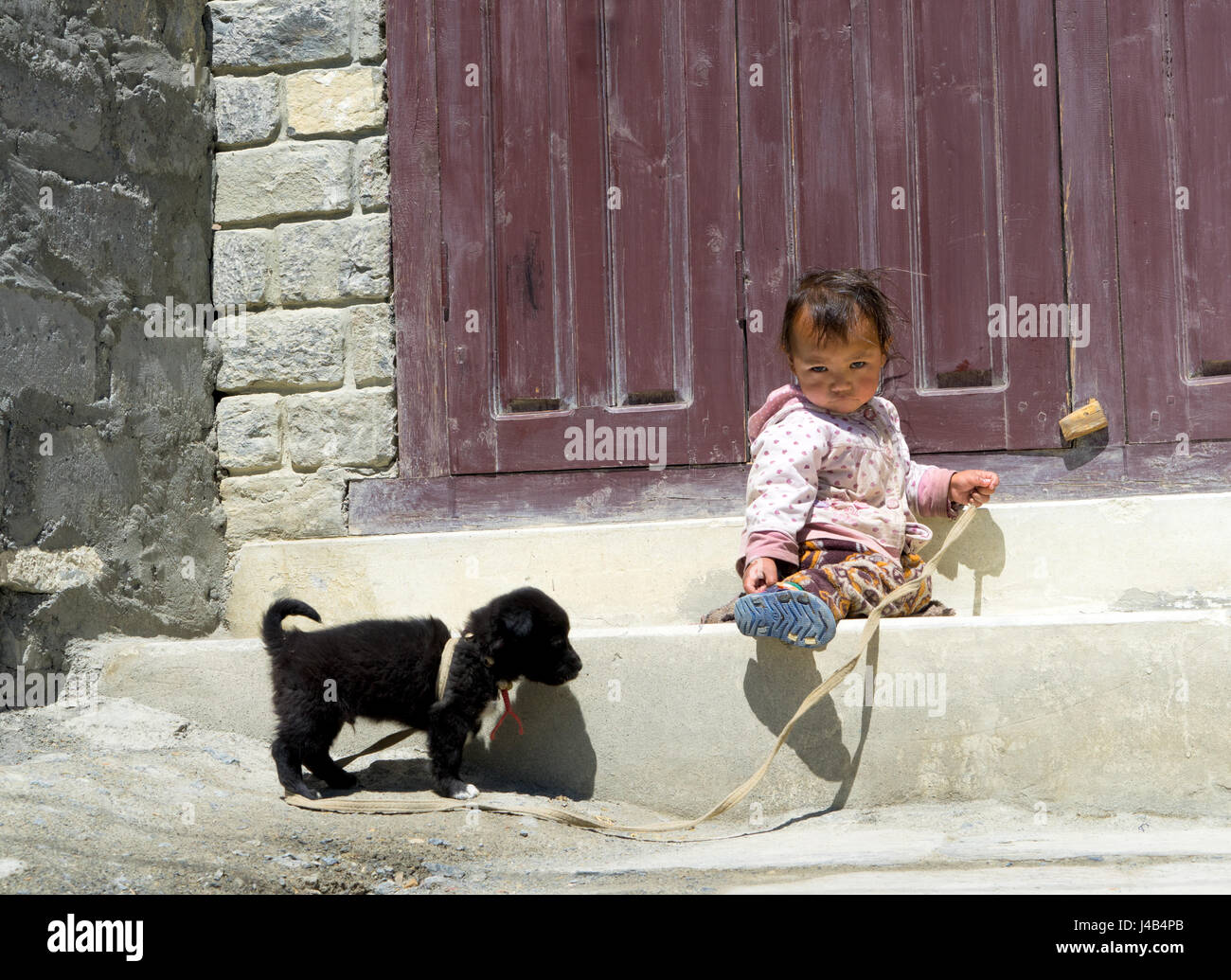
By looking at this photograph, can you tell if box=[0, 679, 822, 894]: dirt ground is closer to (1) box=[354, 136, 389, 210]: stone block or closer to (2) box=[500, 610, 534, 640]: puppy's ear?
(2) box=[500, 610, 534, 640]: puppy's ear

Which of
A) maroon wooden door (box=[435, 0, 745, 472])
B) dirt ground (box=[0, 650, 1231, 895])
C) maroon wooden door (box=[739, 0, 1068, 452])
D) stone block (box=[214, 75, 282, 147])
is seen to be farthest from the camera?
stone block (box=[214, 75, 282, 147])

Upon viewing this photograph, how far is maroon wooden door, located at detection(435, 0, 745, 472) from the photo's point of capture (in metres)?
4.23

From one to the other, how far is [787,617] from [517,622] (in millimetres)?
772

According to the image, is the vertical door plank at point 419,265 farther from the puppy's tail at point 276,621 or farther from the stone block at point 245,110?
the puppy's tail at point 276,621

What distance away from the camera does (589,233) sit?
432cm

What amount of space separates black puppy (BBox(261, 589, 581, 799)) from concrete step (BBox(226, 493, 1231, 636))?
80cm

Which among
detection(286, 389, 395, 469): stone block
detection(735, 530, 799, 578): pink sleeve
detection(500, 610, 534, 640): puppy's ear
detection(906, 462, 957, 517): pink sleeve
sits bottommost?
detection(500, 610, 534, 640): puppy's ear

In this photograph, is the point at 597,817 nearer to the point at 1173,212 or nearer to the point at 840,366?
the point at 840,366

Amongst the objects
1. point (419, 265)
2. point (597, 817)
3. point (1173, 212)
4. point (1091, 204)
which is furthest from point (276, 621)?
point (1173, 212)

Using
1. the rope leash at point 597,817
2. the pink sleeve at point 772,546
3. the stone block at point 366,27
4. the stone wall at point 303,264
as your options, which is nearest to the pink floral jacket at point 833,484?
the pink sleeve at point 772,546

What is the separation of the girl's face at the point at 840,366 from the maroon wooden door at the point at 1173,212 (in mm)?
1066

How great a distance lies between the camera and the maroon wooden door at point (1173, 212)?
12.5ft

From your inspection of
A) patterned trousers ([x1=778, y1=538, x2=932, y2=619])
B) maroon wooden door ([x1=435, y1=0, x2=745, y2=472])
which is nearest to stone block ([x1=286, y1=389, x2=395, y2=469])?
maroon wooden door ([x1=435, y1=0, x2=745, y2=472])

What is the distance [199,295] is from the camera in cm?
451
